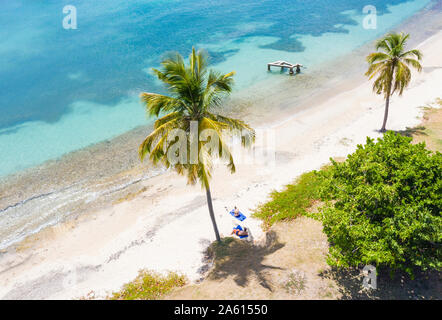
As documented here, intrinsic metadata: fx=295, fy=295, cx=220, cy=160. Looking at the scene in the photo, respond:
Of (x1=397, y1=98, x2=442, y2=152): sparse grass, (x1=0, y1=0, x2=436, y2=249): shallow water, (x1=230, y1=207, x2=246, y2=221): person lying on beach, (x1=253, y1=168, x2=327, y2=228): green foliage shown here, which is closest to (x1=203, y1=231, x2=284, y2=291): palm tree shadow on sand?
(x1=253, y1=168, x2=327, y2=228): green foliage

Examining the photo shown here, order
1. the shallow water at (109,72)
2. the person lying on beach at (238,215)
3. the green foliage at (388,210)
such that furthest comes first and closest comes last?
the shallow water at (109,72)
the person lying on beach at (238,215)
the green foliage at (388,210)

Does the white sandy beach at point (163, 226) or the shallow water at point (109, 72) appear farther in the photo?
the shallow water at point (109, 72)

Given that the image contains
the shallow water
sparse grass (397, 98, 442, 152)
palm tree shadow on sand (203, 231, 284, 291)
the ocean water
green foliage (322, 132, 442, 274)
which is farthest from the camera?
the ocean water

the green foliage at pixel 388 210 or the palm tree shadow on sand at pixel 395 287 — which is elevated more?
the green foliage at pixel 388 210

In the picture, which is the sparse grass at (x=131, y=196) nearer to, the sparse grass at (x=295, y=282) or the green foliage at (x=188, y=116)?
the green foliage at (x=188, y=116)

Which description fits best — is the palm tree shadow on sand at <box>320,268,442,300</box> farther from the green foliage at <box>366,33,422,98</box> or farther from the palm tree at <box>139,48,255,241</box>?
the green foliage at <box>366,33,422,98</box>

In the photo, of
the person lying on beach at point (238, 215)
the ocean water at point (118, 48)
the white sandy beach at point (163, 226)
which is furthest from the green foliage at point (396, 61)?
the ocean water at point (118, 48)
